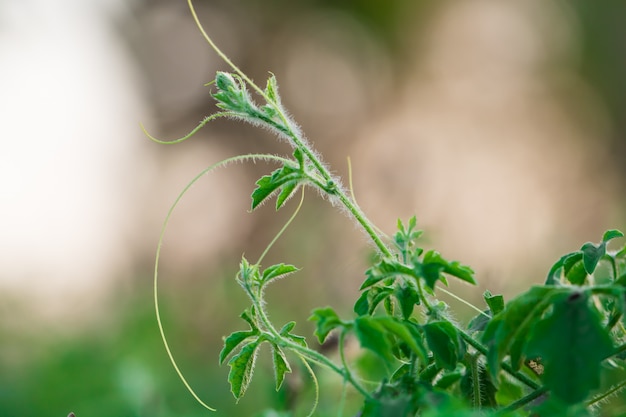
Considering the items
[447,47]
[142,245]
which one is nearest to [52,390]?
[142,245]

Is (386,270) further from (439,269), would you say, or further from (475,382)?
(475,382)

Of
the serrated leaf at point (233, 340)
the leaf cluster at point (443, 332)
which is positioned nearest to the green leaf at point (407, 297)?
the leaf cluster at point (443, 332)

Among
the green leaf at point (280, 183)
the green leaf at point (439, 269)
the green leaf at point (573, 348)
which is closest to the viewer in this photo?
the green leaf at point (573, 348)

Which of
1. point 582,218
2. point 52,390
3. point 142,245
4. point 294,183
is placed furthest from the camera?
point 142,245

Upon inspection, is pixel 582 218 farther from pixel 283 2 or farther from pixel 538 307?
pixel 283 2

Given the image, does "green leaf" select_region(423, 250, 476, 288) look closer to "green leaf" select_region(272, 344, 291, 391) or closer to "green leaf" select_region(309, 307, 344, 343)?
"green leaf" select_region(309, 307, 344, 343)

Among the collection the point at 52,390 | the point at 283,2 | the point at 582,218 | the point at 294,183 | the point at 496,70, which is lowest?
the point at 582,218

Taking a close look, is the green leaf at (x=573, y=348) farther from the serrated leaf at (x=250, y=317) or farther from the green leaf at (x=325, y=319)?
the serrated leaf at (x=250, y=317)
